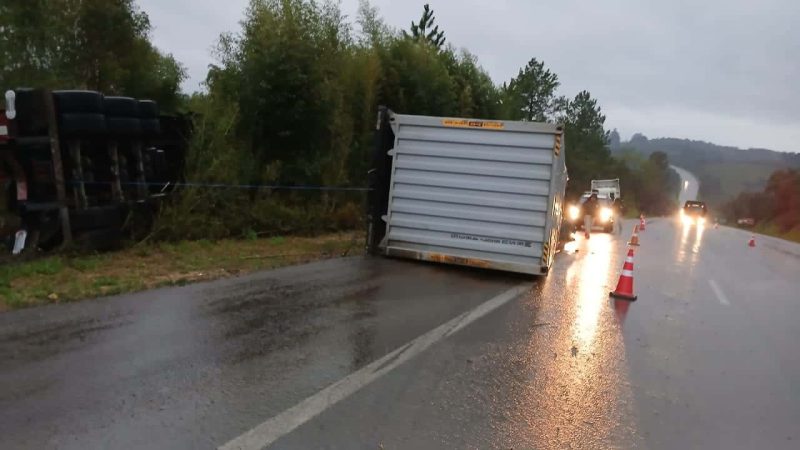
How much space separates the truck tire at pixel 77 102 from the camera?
9.35m

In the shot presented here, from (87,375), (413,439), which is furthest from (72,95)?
(413,439)

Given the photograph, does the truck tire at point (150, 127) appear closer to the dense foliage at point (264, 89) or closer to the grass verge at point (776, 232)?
the dense foliage at point (264, 89)

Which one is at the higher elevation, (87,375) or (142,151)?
(142,151)

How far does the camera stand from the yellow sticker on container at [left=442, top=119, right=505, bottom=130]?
10731 millimetres

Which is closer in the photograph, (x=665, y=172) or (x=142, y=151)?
(x=142, y=151)

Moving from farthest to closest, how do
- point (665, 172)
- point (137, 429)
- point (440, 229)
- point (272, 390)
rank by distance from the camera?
1. point (665, 172)
2. point (440, 229)
3. point (272, 390)
4. point (137, 429)

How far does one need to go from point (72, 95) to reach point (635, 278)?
10.4 meters

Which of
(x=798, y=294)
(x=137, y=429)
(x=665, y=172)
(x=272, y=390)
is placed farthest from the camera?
(x=665, y=172)

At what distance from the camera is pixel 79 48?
66.2 ft

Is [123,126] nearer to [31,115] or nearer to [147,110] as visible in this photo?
[147,110]

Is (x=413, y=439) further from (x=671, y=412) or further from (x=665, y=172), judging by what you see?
(x=665, y=172)

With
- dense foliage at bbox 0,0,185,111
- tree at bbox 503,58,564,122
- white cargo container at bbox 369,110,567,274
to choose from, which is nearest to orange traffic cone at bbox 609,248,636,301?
white cargo container at bbox 369,110,567,274

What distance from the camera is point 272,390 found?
15.3 feet

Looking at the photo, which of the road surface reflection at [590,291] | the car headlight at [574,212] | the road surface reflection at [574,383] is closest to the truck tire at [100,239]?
the road surface reflection at [574,383]
